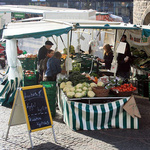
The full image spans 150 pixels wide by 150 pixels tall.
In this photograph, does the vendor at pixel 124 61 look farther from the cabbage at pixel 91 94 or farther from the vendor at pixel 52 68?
the cabbage at pixel 91 94

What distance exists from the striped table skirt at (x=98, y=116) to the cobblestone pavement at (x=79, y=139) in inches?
6.2

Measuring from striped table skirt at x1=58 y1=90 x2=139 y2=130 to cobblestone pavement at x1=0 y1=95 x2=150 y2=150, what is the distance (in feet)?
0.52

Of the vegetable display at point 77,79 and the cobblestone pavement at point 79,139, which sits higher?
the vegetable display at point 77,79

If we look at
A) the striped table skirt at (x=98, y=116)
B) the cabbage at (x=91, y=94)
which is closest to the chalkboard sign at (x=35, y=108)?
the striped table skirt at (x=98, y=116)

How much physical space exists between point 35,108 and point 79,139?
1.25 m

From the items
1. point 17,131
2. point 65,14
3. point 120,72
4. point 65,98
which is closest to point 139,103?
point 120,72

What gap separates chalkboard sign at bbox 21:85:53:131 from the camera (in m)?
7.09

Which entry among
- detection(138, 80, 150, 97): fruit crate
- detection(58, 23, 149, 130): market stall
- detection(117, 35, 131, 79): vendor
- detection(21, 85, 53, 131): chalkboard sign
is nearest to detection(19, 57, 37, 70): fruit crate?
detection(117, 35, 131, 79): vendor

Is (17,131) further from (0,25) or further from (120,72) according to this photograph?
(0,25)

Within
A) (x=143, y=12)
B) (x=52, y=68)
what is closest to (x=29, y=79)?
(x=52, y=68)

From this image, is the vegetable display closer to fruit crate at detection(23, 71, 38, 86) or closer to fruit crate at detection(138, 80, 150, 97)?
fruit crate at detection(23, 71, 38, 86)

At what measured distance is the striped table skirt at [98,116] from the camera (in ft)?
26.3

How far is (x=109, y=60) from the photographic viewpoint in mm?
11656

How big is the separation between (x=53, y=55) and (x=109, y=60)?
240 cm
